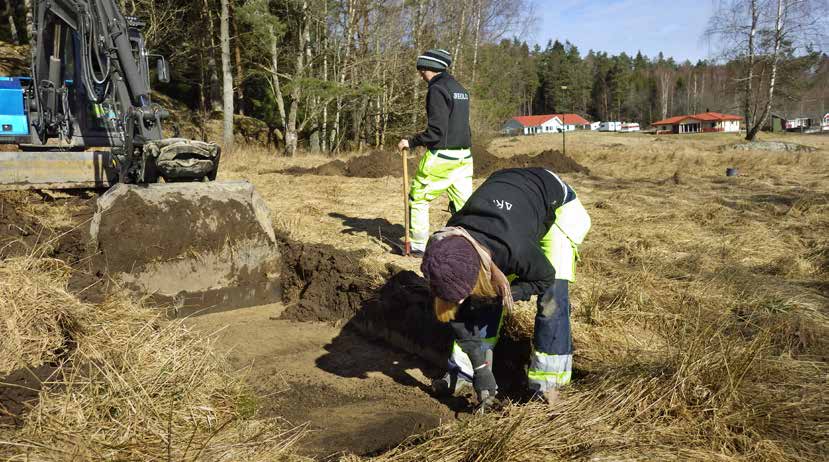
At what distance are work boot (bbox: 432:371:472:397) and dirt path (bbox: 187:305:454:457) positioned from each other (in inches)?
3.2

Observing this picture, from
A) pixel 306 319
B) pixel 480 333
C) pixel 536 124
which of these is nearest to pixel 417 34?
pixel 306 319

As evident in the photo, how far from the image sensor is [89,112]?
342 inches

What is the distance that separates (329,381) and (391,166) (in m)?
9.61

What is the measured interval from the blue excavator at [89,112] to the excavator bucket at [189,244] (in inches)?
18.9

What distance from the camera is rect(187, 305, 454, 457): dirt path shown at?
349 centimetres

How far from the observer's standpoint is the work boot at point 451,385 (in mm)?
3652

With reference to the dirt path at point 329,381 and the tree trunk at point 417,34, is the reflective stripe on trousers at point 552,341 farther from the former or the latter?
the tree trunk at point 417,34

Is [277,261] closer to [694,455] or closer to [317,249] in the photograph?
[317,249]

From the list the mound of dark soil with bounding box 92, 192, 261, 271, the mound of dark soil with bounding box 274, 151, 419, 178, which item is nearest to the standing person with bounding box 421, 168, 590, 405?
the mound of dark soil with bounding box 92, 192, 261, 271

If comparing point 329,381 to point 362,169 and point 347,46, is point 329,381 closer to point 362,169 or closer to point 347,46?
point 362,169

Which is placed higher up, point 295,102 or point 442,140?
point 295,102

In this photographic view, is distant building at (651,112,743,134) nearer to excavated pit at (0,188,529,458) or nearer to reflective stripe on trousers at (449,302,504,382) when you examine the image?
excavated pit at (0,188,529,458)

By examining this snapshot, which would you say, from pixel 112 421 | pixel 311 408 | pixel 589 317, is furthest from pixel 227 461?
pixel 589 317

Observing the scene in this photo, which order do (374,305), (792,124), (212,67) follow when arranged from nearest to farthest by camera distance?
1. (374,305)
2. (212,67)
3. (792,124)
